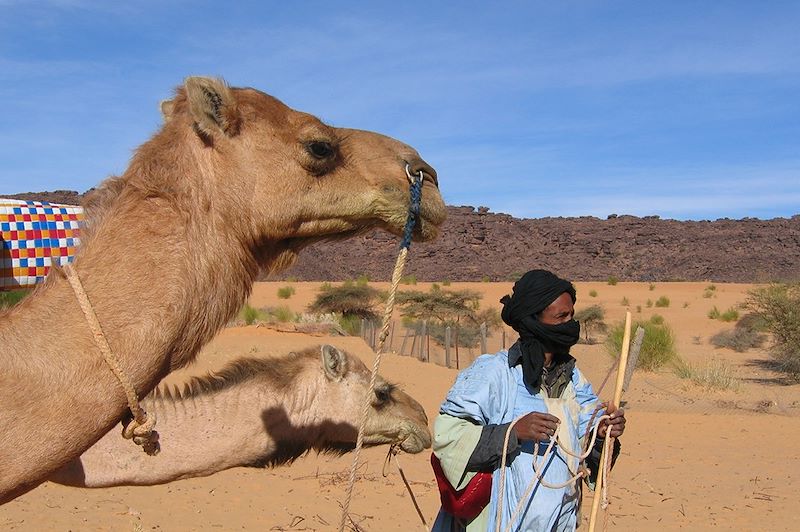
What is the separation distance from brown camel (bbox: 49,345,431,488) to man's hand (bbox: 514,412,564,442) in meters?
2.25

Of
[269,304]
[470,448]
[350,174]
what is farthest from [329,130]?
[269,304]

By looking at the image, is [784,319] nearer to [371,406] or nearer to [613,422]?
[371,406]

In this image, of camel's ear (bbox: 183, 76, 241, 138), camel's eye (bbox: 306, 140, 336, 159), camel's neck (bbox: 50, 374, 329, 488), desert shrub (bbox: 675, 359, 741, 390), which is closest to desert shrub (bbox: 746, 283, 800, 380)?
desert shrub (bbox: 675, 359, 741, 390)

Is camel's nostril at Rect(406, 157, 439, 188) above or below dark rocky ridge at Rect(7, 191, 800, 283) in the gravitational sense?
below

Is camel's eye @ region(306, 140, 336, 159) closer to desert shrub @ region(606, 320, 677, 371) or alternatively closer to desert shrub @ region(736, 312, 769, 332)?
desert shrub @ region(606, 320, 677, 371)

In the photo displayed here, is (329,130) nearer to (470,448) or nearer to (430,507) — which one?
(470,448)

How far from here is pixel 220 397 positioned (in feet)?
17.9

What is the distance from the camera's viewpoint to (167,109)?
3277mm

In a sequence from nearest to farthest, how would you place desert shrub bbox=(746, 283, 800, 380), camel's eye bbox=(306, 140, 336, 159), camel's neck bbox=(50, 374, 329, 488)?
camel's eye bbox=(306, 140, 336, 159)
camel's neck bbox=(50, 374, 329, 488)
desert shrub bbox=(746, 283, 800, 380)

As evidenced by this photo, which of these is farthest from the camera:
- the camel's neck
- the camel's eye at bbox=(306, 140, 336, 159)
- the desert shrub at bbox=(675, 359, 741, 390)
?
the desert shrub at bbox=(675, 359, 741, 390)

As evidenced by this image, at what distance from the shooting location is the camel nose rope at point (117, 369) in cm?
263

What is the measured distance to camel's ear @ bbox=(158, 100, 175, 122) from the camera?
3238 millimetres

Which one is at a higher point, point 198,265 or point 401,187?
point 401,187

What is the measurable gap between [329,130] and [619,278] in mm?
80953
